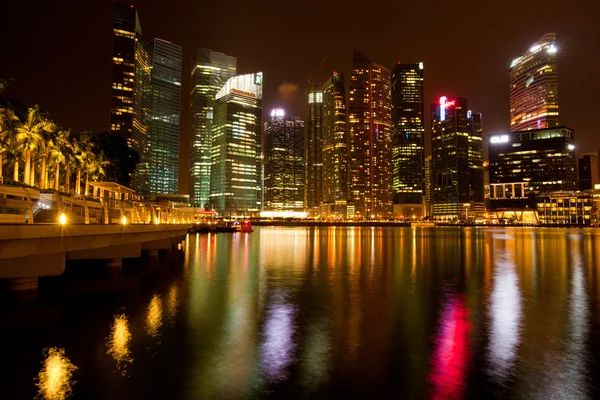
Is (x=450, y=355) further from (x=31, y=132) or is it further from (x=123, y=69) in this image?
(x=123, y=69)

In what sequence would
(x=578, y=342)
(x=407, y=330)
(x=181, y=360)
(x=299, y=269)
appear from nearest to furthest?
(x=181, y=360) < (x=578, y=342) < (x=407, y=330) < (x=299, y=269)

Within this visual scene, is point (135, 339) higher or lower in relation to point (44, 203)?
lower

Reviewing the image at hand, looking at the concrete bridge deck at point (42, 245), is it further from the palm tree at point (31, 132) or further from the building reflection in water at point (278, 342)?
the palm tree at point (31, 132)

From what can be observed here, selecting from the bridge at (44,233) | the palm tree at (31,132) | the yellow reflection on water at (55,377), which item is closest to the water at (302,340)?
the yellow reflection on water at (55,377)

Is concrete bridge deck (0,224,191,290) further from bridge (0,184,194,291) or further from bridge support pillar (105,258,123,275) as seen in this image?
bridge support pillar (105,258,123,275)

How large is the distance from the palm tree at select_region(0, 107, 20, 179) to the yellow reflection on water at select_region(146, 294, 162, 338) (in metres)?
24.7

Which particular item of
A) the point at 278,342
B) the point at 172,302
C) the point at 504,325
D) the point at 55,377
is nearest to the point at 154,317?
the point at 172,302

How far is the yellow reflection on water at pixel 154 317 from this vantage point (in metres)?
13.6

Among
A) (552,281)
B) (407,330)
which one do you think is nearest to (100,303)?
(407,330)

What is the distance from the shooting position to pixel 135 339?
12602 mm

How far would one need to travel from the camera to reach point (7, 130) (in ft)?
114

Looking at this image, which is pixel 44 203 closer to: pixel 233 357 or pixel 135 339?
pixel 135 339

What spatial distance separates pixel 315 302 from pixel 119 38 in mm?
206536

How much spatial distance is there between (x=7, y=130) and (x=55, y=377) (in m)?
32.8
